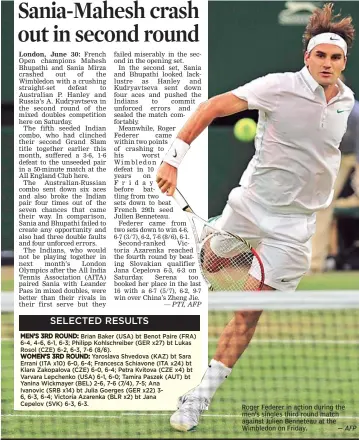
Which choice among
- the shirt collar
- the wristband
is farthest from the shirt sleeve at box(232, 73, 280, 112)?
the wristband

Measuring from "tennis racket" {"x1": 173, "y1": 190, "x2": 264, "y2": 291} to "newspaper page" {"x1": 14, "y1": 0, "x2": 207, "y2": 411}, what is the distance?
43mm

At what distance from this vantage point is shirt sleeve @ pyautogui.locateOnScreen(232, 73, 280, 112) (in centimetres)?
466

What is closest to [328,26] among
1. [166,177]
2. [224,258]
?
[166,177]

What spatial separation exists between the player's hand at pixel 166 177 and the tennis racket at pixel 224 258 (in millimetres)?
28

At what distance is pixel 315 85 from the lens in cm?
466

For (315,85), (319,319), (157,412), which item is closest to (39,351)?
(157,412)

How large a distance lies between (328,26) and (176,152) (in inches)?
29.9

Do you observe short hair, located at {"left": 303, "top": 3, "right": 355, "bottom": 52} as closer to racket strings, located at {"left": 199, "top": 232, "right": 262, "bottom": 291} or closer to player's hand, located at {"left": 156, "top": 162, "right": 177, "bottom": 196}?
player's hand, located at {"left": 156, "top": 162, "right": 177, "bottom": 196}

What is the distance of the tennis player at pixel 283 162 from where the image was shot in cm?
467

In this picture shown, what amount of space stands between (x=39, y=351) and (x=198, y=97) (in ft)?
3.85

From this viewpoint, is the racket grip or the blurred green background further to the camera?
the blurred green background

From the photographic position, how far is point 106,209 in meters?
4.77

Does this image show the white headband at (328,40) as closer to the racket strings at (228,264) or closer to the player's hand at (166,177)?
the player's hand at (166,177)

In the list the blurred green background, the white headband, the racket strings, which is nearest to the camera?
the white headband
